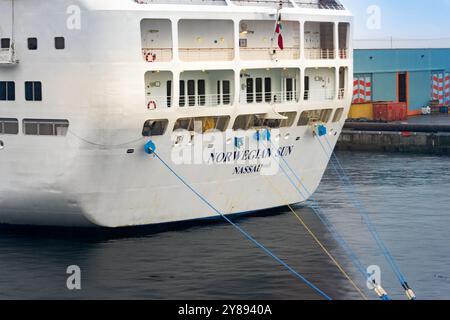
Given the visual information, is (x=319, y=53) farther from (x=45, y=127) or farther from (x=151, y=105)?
(x=45, y=127)

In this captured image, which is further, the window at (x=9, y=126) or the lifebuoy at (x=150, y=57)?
the window at (x=9, y=126)

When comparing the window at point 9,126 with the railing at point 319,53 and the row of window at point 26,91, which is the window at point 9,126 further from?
the railing at point 319,53

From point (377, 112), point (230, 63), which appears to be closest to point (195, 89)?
point (230, 63)

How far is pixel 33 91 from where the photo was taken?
115ft

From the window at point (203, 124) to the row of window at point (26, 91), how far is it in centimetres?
414

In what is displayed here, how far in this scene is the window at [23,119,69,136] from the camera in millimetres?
34562

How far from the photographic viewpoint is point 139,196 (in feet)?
118

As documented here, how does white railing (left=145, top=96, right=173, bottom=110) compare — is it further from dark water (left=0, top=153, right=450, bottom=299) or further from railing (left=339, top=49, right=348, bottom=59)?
railing (left=339, top=49, right=348, bottom=59)

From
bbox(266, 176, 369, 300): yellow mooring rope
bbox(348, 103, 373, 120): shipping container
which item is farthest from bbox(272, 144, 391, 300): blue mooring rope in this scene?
bbox(348, 103, 373, 120): shipping container

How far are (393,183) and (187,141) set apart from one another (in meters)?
15.4

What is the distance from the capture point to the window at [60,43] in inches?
1350

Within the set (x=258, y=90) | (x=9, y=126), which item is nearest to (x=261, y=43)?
(x=258, y=90)

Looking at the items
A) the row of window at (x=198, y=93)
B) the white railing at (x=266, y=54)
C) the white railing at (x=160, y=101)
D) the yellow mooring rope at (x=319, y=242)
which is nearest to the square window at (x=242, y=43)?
the white railing at (x=266, y=54)

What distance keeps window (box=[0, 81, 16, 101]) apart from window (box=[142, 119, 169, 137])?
3.86 metres
